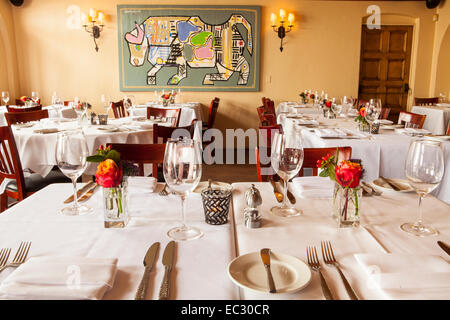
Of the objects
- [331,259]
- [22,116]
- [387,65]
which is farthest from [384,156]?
[387,65]

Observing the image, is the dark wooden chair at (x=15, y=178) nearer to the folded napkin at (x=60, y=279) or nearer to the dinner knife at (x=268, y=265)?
the folded napkin at (x=60, y=279)

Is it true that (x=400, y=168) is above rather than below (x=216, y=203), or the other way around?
below

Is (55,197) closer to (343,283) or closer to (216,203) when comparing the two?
(216,203)

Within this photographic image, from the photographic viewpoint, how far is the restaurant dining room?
844mm

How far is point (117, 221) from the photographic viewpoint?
1.15 m

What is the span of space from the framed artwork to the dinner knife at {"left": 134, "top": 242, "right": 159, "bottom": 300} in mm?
6475

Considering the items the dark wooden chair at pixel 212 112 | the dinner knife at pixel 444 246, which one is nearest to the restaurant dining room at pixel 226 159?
the dinner knife at pixel 444 246

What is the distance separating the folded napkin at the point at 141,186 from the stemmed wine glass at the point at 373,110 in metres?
2.27

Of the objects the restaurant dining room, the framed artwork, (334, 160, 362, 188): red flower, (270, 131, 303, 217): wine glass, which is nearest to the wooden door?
the restaurant dining room

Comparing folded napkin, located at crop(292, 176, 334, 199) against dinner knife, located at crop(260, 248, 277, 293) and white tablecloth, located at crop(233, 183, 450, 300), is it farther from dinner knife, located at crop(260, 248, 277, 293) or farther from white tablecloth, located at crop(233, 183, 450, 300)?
dinner knife, located at crop(260, 248, 277, 293)

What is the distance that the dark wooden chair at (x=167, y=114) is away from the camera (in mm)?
4074

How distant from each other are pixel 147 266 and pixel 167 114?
348 centimetres
